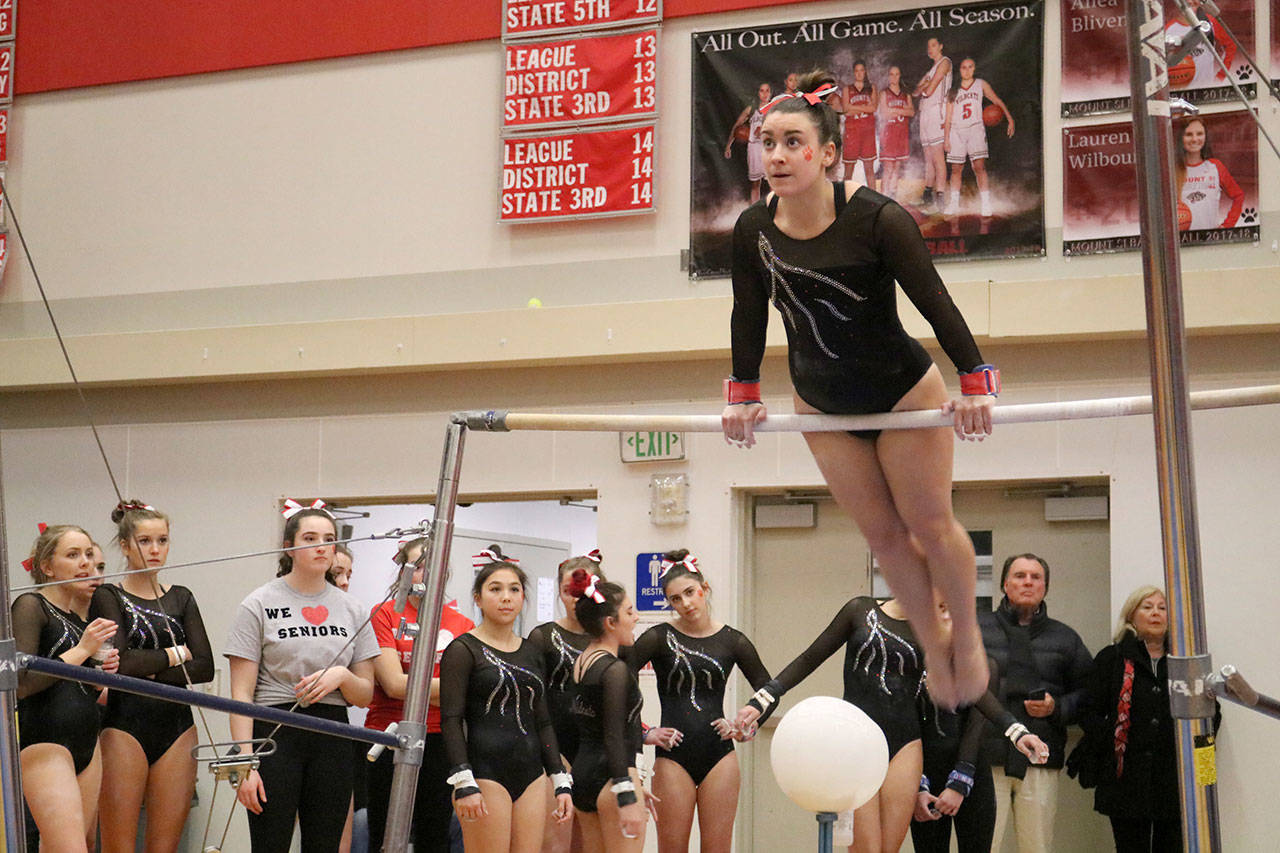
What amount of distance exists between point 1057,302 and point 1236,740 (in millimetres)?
2160

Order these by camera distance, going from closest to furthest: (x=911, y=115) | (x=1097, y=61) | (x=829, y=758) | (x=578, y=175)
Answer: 1. (x=829, y=758)
2. (x=1097, y=61)
3. (x=911, y=115)
4. (x=578, y=175)

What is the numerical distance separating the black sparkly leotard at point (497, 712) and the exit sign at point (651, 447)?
2221 millimetres

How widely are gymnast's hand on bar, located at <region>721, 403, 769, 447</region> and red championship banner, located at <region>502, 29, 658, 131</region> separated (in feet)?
14.0

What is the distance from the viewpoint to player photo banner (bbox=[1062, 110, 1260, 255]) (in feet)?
20.5

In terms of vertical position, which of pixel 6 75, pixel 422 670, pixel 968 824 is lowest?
pixel 968 824

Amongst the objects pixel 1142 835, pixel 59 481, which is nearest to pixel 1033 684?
pixel 1142 835

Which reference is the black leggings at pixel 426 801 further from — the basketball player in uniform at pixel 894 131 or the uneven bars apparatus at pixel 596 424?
the basketball player in uniform at pixel 894 131

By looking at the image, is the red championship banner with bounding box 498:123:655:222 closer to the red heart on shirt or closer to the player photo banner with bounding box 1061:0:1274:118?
the player photo banner with bounding box 1061:0:1274:118

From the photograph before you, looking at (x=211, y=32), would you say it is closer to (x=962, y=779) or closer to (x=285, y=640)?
(x=285, y=640)

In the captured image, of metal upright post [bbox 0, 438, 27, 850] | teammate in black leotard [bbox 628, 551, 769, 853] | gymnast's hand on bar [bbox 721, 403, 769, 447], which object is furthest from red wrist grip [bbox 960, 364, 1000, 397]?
teammate in black leotard [bbox 628, 551, 769, 853]

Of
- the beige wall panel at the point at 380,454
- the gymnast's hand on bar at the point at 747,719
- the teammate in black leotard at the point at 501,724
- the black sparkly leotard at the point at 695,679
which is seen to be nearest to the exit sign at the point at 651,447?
the beige wall panel at the point at 380,454

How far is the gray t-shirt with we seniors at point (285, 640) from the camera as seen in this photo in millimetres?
4820

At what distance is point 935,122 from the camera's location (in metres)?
6.74

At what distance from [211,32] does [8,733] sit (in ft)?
22.1
